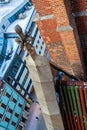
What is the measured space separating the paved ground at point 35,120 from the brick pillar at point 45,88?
2199 cm

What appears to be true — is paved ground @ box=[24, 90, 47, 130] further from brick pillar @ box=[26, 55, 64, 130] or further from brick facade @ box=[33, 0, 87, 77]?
brick pillar @ box=[26, 55, 64, 130]

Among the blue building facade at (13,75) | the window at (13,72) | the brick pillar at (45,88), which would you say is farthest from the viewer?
the window at (13,72)

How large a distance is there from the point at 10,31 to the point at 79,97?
26.6 metres

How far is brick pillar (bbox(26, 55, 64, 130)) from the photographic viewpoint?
28.6ft

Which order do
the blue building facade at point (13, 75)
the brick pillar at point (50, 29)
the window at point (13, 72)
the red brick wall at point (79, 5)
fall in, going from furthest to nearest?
the window at point (13, 72) → the blue building facade at point (13, 75) → the brick pillar at point (50, 29) → the red brick wall at point (79, 5)

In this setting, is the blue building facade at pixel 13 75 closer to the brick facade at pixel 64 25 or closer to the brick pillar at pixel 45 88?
the brick facade at pixel 64 25

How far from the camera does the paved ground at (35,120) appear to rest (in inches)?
1278

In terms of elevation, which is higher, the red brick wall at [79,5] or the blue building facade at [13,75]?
the red brick wall at [79,5]

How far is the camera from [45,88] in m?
9.41

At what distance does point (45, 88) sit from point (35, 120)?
24.9 metres

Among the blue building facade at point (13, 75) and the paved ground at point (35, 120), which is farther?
the paved ground at point (35, 120)

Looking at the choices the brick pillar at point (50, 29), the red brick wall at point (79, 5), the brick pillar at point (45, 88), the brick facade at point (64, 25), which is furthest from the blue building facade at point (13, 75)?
the red brick wall at point (79, 5)

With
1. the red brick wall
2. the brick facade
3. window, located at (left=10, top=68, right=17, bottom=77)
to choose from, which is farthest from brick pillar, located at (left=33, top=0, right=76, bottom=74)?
window, located at (left=10, top=68, right=17, bottom=77)

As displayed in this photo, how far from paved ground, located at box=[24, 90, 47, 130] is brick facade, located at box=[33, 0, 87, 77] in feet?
71.3
